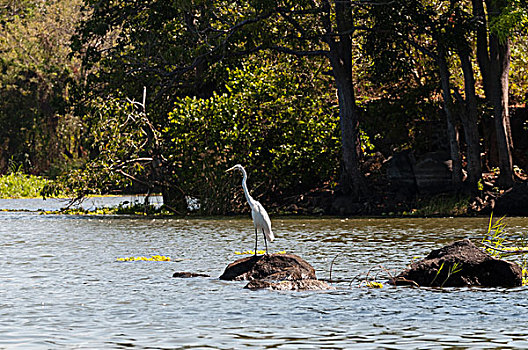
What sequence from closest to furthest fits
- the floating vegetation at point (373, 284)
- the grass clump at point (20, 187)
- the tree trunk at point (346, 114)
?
the floating vegetation at point (373, 284)
the tree trunk at point (346, 114)
the grass clump at point (20, 187)

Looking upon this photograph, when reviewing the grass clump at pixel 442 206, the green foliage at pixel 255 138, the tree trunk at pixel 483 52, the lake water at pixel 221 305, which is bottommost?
the lake water at pixel 221 305

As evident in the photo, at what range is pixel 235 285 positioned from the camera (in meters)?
14.5

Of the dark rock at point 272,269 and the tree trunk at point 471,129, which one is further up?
the tree trunk at point 471,129

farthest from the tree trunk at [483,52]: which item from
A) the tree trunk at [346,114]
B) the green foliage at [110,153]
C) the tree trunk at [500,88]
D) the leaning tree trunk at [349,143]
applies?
the green foliage at [110,153]

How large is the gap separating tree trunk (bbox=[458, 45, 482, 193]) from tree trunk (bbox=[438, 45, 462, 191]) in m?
0.37

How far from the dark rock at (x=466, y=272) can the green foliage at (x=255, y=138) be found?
18965 millimetres

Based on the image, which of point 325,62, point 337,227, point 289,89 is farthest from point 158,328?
point 325,62

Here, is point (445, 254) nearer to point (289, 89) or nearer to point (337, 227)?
point (337, 227)

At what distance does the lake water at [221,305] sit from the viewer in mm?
10125

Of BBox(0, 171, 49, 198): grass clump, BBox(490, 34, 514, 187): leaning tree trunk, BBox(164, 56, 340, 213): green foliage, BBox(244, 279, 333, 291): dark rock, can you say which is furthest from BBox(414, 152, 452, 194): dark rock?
BBox(0, 171, 49, 198): grass clump

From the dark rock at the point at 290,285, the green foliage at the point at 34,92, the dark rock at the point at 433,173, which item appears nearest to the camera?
the dark rock at the point at 290,285

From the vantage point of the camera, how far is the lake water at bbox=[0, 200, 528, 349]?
10125mm

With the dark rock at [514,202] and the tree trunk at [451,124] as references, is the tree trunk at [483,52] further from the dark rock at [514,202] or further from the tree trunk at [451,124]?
the dark rock at [514,202]

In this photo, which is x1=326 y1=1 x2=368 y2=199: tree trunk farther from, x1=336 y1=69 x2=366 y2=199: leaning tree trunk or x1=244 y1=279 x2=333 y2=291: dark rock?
x1=244 y1=279 x2=333 y2=291: dark rock
